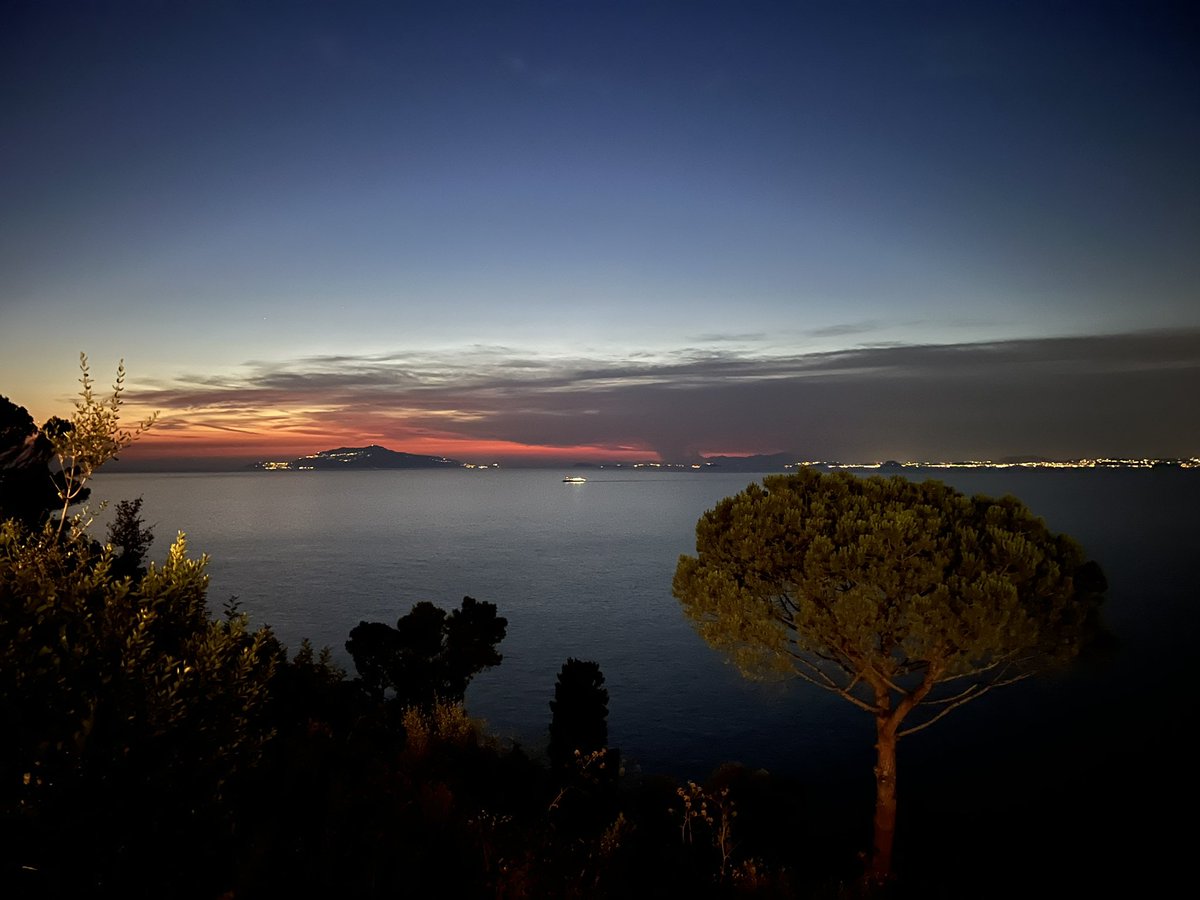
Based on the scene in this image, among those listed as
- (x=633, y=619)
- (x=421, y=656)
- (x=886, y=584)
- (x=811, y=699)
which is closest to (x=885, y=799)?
(x=886, y=584)

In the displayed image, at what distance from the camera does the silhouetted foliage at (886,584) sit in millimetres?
16500

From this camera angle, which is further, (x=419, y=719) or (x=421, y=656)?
(x=421, y=656)

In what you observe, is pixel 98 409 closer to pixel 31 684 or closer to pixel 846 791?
pixel 31 684

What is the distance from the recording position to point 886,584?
55.3ft

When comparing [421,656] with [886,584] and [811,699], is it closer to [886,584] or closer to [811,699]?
[886,584]

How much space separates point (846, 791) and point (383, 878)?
27506 millimetres

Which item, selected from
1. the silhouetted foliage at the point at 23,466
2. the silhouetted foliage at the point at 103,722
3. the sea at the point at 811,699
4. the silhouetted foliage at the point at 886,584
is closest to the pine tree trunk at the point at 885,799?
the silhouetted foliage at the point at 886,584

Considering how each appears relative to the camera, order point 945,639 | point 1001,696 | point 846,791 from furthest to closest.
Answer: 1. point 1001,696
2. point 846,791
3. point 945,639

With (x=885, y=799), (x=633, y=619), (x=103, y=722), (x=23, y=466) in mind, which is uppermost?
(x=23, y=466)

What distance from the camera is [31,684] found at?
6.03 meters

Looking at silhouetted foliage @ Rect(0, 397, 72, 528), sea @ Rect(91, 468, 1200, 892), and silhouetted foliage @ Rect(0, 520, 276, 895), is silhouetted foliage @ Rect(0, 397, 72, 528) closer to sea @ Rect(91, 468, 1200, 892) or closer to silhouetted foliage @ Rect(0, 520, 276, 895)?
sea @ Rect(91, 468, 1200, 892)

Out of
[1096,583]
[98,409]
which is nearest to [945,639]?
[1096,583]

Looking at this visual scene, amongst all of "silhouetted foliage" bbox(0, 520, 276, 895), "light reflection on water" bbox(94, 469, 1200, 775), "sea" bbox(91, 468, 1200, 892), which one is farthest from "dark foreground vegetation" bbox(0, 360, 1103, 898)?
"light reflection on water" bbox(94, 469, 1200, 775)

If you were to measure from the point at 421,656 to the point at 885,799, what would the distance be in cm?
1879
